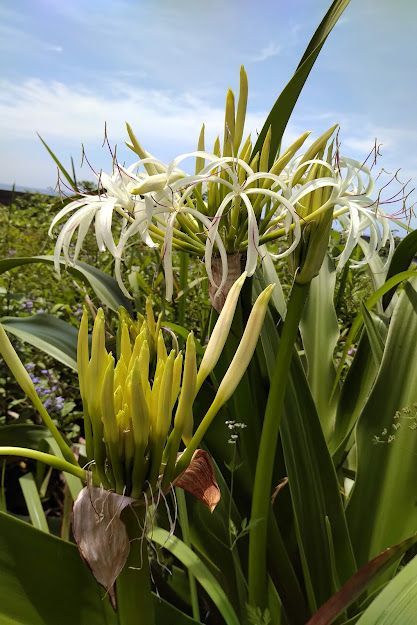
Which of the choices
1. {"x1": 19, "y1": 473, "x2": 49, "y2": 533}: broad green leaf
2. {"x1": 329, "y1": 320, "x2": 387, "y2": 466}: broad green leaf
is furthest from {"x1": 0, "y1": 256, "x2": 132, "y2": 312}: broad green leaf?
{"x1": 329, "y1": 320, "x2": 387, "y2": 466}: broad green leaf

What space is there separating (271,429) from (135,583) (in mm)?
198

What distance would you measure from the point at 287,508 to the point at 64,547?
423mm

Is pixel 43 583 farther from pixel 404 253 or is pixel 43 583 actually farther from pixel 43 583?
pixel 404 253

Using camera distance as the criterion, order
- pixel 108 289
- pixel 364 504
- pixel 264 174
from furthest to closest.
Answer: pixel 108 289 → pixel 364 504 → pixel 264 174

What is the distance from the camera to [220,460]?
96 centimetres

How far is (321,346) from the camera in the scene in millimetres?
1146

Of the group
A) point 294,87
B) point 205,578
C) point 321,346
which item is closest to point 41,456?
point 205,578

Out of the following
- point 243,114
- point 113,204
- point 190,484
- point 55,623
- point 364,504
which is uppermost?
point 243,114

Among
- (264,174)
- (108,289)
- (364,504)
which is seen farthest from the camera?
(108,289)

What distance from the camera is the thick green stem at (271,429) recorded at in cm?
59

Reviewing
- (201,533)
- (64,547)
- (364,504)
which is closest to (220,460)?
(201,533)

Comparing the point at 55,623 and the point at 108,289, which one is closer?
the point at 55,623

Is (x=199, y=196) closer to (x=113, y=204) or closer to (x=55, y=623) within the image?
(x=113, y=204)

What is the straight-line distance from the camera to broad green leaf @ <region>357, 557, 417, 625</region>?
0.50m
